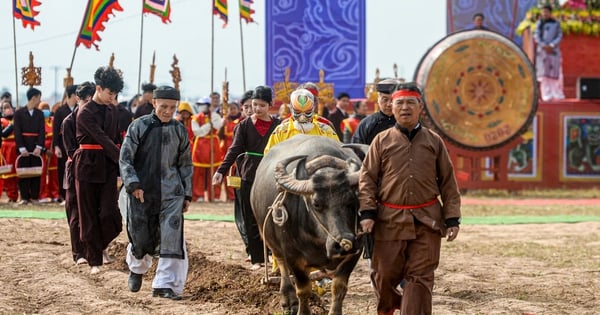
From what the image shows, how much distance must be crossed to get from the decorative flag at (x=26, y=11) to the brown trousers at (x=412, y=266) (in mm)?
12928

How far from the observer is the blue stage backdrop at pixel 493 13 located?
2736 centimetres

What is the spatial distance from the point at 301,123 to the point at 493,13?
19518mm

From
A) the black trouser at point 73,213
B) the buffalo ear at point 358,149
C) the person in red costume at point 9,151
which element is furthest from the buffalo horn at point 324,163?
the person in red costume at point 9,151

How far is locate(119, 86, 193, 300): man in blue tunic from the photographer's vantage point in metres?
8.73

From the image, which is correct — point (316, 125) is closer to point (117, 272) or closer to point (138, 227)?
point (138, 227)

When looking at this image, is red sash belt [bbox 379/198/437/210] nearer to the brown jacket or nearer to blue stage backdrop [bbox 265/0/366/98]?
the brown jacket

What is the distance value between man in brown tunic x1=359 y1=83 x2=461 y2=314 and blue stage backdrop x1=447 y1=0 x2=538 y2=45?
68.2 ft

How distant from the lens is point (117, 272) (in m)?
10.3

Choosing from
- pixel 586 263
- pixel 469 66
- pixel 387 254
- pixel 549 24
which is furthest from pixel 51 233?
pixel 549 24

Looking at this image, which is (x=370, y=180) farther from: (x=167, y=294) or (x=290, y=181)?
A: (x=167, y=294)

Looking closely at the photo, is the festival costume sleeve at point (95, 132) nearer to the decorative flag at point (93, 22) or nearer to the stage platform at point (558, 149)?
the decorative flag at point (93, 22)

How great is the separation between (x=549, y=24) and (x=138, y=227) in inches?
691

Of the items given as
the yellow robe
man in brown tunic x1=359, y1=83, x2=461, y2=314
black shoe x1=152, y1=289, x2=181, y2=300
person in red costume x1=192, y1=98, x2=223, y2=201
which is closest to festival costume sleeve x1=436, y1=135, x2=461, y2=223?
man in brown tunic x1=359, y1=83, x2=461, y2=314

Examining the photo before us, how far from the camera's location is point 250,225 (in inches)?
401
